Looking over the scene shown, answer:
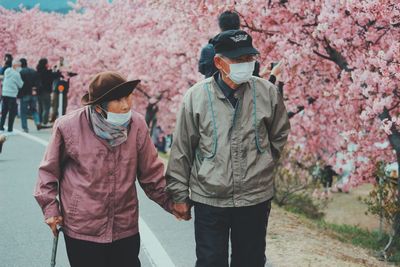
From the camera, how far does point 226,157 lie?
3.85 m

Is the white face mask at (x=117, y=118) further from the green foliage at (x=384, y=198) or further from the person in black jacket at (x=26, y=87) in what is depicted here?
the person in black jacket at (x=26, y=87)

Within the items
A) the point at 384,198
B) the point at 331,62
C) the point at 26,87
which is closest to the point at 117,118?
the point at 384,198

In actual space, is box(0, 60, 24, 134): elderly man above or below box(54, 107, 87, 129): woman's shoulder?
below

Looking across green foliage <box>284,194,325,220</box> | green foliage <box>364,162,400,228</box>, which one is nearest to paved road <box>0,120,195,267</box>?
green foliage <box>364,162,400,228</box>

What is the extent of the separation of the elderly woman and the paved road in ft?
6.26

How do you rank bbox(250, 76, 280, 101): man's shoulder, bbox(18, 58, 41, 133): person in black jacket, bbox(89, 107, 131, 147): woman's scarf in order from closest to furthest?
bbox(89, 107, 131, 147): woman's scarf, bbox(250, 76, 280, 101): man's shoulder, bbox(18, 58, 41, 133): person in black jacket

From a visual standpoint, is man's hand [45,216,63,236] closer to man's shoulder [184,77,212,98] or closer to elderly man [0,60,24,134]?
man's shoulder [184,77,212,98]

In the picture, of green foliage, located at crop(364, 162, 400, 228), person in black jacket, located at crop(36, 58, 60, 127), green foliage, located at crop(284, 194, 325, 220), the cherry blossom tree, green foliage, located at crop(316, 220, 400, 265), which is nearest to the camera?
the cherry blossom tree

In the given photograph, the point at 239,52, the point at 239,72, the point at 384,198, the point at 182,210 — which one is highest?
the point at 239,52

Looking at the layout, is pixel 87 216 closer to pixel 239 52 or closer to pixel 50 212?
pixel 50 212

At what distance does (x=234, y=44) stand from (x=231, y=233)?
3.98 ft

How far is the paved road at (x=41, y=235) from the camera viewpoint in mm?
5766

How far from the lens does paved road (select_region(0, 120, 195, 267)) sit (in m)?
5.77

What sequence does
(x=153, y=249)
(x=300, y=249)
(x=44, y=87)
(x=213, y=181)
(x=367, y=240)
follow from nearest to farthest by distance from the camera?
(x=213, y=181) → (x=153, y=249) → (x=300, y=249) → (x=367, y=240) → (x=44, y=87)
